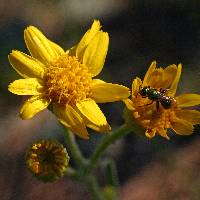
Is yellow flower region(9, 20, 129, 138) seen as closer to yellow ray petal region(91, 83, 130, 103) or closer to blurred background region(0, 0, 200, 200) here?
yellow ray petal region(91, 83, 130, 103)

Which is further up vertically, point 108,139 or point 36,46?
point 36,46

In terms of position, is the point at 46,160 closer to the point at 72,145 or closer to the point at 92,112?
the point at 72,145

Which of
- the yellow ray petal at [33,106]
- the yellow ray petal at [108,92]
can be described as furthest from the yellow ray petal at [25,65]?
the yellow ray petal at [108,92]

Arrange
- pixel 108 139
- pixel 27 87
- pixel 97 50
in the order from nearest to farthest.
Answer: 1. pixel 27 87
2. pixel 97 50
3. pixel 108 139

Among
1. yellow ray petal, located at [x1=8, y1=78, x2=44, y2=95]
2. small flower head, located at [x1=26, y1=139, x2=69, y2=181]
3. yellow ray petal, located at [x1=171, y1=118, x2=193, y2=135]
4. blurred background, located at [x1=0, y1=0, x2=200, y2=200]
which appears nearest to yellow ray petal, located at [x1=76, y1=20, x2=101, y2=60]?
yellow ray petal, located at [x1=8, y1=78, x2=44, y2=95]

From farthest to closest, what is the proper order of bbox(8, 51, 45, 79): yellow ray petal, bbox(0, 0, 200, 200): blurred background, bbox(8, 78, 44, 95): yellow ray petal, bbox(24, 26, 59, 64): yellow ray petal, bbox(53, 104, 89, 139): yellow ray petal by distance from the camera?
bbox(0, 0, 200, 200): blurred background
bbox(24, 26, 59, 64): yellow ray petal
bbox(8, 51, 45, 79): yellow ray petal
bbox(8, 78, 44, 95): yellow ray petal
bbox(53, 104, 89, 139): yellow ray petal

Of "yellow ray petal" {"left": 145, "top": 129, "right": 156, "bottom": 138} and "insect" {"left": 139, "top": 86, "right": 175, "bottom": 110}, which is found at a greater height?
"insect" {"left": 139, "top": 86, "right": 175, "bottom": 110}

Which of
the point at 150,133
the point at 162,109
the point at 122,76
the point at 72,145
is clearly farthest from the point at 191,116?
the point at 122,76
